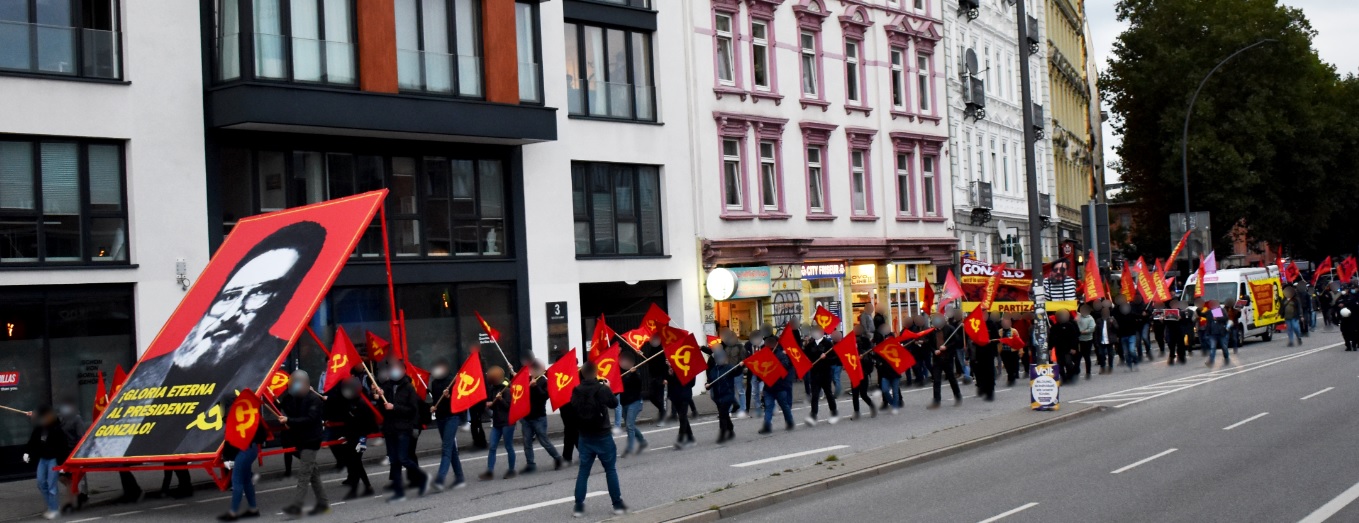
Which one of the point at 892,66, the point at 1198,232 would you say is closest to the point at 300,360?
the point at 892,66

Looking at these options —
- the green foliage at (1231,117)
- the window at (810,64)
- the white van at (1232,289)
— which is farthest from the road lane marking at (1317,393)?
A: the green foliage at (1231,117)

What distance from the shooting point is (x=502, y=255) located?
30953 mm

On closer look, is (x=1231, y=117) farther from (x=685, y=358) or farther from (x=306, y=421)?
(x=306, y=421)

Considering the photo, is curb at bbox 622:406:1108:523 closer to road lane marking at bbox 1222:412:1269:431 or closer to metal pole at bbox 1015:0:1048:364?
metal pole at bbox 1015:0:1048:364

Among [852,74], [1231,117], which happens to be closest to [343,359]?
[852,74]

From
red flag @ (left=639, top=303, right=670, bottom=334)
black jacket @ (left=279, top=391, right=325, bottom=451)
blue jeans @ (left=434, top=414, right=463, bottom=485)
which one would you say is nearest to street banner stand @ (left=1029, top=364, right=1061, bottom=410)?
red flag @ (left=639, top=303, right=670, bottom=334)

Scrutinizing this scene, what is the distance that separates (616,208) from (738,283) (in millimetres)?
4304

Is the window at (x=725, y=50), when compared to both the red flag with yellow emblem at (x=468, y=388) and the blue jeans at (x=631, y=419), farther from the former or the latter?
the red flag with yellow emblem at (x=468, y=388)

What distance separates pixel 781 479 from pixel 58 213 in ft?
44.5

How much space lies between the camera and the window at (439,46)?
28266mm

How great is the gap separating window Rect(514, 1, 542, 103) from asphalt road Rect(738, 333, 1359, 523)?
44.0ft

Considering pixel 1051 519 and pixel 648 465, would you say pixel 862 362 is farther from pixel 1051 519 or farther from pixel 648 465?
pixel 1051 519

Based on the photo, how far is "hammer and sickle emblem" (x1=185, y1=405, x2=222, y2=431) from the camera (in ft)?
55.5

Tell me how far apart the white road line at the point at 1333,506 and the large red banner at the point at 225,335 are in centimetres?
1115
